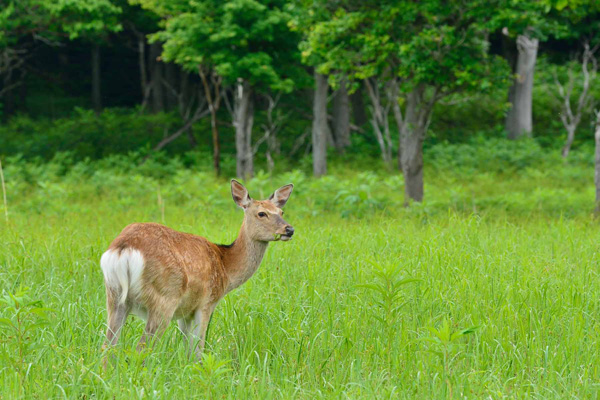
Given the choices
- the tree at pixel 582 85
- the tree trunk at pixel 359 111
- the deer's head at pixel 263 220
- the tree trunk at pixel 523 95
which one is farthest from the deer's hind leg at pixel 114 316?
the tree trunk at pixel 359 111

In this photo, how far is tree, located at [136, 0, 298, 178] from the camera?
53.3ft

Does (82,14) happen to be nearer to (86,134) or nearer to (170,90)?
(86,134)

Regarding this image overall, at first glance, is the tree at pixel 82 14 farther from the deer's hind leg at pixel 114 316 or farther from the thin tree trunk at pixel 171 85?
the deer's hind leg at pixel 114 316

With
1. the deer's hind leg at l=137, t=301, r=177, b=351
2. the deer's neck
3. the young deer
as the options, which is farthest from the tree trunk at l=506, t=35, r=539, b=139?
the deer's hind leg at l=137, t=301, r=177, b=351

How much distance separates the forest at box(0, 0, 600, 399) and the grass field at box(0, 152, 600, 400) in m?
0.03

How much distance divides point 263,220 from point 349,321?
38.8 inches

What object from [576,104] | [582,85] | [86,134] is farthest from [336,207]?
[582,85]

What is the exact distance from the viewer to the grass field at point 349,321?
3553 mm

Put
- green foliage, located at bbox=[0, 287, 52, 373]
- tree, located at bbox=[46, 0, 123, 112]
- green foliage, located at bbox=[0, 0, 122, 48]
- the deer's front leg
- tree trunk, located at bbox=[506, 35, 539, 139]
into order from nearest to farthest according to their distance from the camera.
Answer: green foliage, located at bbox=[0, 287, 52, 373], the deer's front leg, tree, located at bbox=[46, 0, 123, 112], green foliage, located at bbox=[0, 0, 122, 48], tree trunk, located at bbox=[506, 35, 539, 139]

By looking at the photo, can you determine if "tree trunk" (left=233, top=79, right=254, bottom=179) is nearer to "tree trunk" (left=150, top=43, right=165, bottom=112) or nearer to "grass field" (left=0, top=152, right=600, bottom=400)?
"tree trunk" (left=150, top=43, right=165, bottom=112)

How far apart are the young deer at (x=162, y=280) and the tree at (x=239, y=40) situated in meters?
12.1

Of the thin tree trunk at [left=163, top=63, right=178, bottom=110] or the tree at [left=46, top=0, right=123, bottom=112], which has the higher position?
the tree at [left=46, top=0, right=123, bottom=112]

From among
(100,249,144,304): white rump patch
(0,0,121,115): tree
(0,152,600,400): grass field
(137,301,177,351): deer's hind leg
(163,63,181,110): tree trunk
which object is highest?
(0,0,121,115): tree

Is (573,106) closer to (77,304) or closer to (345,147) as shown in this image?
(345,147)
